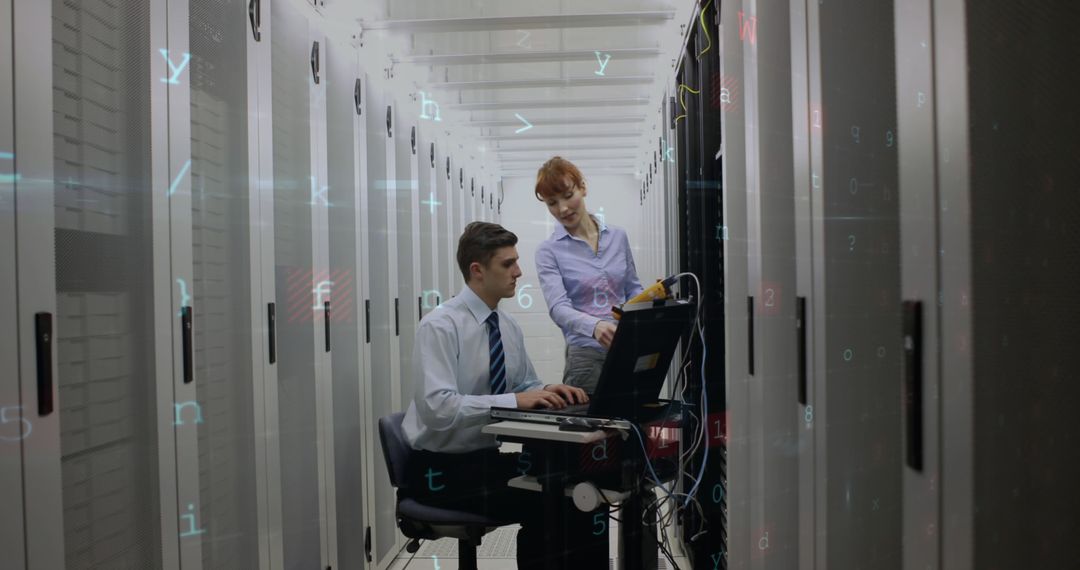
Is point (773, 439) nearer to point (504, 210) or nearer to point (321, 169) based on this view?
point (321, 169)

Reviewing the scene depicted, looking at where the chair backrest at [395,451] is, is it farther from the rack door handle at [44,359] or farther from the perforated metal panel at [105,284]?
the rack door handle at [44,359]

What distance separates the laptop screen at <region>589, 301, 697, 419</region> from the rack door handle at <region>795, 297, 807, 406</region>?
0.53 m

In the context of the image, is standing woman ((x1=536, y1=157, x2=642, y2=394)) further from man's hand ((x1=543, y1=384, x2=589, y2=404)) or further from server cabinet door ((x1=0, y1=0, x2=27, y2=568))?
server cabinet door ((x1=0, y1=0, x2=27, y2=568))

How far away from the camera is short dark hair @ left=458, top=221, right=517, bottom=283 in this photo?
2.33 m

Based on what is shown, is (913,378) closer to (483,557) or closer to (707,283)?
(707,283)

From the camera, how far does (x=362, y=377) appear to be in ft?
9.10

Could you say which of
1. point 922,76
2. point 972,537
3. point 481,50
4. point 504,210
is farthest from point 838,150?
point 504,210

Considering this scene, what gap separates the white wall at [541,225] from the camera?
7207 mm

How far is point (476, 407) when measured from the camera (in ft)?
6.59

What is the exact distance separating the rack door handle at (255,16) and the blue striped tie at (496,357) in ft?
3.60

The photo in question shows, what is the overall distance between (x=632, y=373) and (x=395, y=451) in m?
0.79

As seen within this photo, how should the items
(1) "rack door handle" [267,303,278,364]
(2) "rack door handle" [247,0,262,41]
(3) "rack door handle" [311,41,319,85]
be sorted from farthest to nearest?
Answer: (3) "rack door handle" [311,41,319,85]
(1) "rack door handle" [267,303,278,364]
(2) "rack door handle" [247,0,262,41]

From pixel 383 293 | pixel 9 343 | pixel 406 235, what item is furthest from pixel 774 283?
pixel 406 235

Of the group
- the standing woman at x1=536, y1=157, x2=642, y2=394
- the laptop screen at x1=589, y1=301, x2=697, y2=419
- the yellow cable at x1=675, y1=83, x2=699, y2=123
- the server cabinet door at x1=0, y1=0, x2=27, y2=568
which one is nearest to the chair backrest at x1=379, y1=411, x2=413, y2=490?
the laptop screen at x1=589, y1=301, x2=697, y2=419
